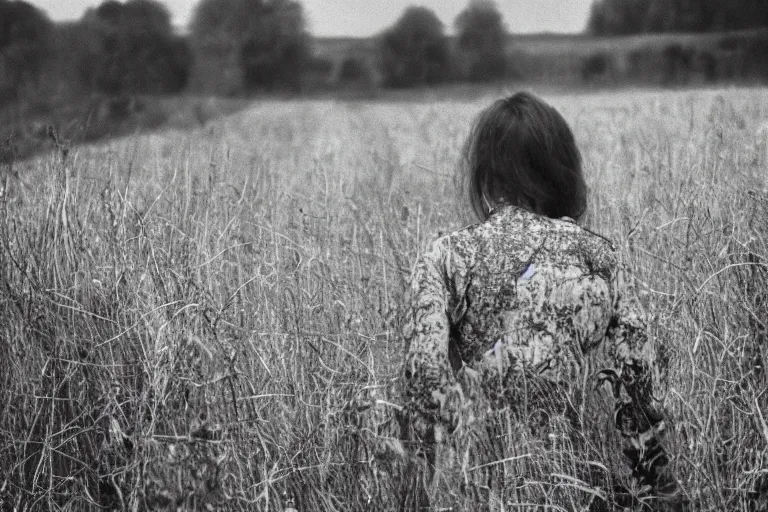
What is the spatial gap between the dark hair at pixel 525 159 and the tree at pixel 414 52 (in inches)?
276

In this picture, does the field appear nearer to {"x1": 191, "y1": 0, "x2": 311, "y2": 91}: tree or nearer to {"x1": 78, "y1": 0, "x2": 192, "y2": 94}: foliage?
{"x1": 78, "y1": 0, "x2": 192, "y2": 94}: foliage

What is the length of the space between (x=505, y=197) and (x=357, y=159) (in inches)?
173

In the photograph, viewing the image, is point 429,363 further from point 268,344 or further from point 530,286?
point 268,344

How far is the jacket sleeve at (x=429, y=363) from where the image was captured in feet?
4.57

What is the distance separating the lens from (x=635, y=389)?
1.46 metres

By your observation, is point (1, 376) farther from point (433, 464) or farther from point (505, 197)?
point (505, 197)

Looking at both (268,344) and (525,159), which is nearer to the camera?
(525,159)

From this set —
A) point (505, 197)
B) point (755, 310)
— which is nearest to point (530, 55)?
point (755, 310)

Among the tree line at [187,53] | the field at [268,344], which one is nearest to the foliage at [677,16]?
the tree line at [187,53]

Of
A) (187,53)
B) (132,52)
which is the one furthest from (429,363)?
(132,52)

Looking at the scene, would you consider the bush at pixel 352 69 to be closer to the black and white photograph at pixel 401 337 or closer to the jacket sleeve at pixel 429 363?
the black and white photograph at pixel 401 337

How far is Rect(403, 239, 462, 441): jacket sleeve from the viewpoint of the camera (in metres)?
1.39

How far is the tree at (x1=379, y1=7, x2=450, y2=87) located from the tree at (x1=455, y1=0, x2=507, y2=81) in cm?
44

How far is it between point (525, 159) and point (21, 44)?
275 inches
